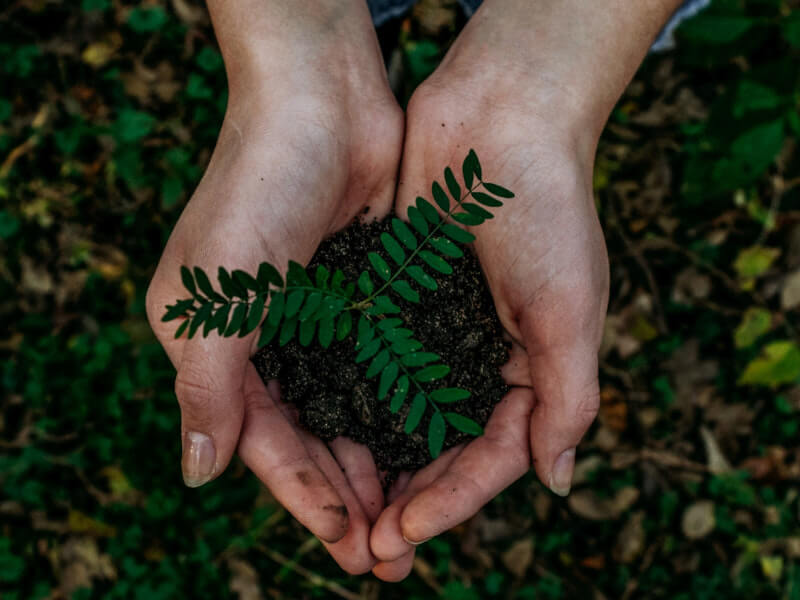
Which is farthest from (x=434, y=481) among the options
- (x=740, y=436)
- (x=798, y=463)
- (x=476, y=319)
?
(x=798, y=463)

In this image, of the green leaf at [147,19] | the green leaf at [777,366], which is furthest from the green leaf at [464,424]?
the green leaf at [147,19]

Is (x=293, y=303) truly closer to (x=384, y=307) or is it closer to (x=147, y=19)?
(x=384, y=307)

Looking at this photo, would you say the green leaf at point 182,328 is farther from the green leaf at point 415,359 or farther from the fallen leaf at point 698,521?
the fallen leaf at point 698,521

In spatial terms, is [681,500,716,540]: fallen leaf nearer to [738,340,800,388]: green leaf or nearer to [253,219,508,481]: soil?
[738,340,800,388]: green leaf

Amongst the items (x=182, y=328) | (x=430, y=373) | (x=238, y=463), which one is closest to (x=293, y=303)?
(x=182, y=328)

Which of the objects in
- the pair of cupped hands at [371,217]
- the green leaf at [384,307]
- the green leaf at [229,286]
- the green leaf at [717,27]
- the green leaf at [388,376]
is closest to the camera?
the green leaf at [229,286]

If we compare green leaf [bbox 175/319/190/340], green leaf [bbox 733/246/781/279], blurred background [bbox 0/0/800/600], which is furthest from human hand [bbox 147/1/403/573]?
green leaf [bbox 733/246/781/279]

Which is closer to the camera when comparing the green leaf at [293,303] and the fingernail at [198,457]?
the green leaf at [293,303]
